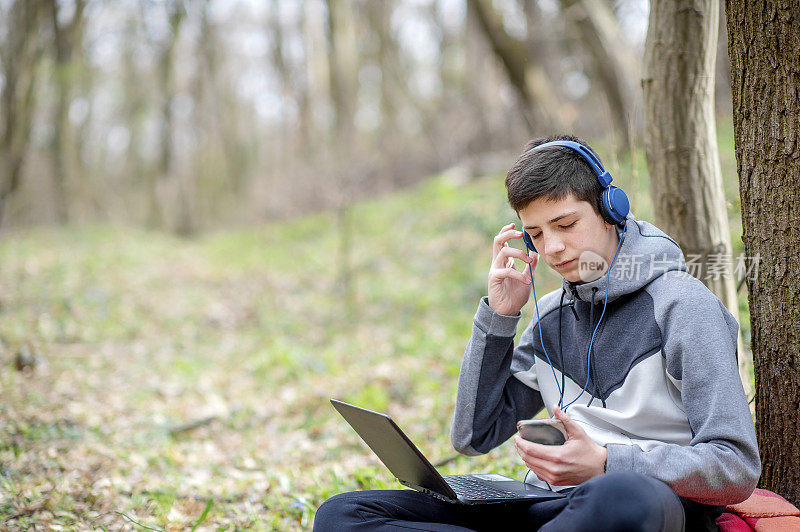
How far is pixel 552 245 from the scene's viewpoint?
2014 millimetres

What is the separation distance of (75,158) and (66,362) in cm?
1289

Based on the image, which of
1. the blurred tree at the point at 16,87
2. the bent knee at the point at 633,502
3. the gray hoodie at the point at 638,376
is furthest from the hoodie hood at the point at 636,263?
the blurred tree at the point at 16,87

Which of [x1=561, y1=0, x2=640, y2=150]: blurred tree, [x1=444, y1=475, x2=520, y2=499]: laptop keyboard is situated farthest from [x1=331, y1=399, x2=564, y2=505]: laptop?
[x1=561, y1=0, x2=640, y2=150]: blurred tree

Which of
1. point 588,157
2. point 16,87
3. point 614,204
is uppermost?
point 16,87

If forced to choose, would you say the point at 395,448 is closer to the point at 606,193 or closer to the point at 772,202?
the point at 606,193

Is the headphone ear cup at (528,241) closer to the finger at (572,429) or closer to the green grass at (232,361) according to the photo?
the finger at (572,429)

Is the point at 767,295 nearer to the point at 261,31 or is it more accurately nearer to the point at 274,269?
the point at 274,269

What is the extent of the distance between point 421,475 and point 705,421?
0.85m

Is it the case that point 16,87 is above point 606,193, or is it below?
above

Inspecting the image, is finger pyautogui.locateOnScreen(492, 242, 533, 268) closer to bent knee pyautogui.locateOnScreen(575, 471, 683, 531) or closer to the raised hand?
the raised hand

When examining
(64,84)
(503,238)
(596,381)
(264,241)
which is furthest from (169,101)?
(596,381)

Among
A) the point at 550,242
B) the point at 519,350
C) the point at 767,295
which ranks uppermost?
the point at 550,242

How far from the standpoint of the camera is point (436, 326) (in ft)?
24.1

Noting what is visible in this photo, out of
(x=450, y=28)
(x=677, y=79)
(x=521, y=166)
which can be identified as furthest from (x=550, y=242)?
(x=450, y=28)
